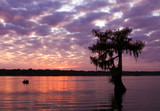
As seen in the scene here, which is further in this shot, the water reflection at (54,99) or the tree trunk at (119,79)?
the tree trunk at (119,79)

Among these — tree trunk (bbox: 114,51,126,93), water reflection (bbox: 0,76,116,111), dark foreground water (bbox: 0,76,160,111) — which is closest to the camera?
dark foreground water (bbox: 0,76,160,111)

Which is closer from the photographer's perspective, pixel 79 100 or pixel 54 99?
pixel 79 100

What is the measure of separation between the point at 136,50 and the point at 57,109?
22.1m

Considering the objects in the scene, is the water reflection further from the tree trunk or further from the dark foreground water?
the tree trunk

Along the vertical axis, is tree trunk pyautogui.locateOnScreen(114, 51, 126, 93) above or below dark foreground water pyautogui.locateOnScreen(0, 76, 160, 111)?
above

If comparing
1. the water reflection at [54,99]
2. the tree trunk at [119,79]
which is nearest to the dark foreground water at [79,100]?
the water reflection at [54,99]

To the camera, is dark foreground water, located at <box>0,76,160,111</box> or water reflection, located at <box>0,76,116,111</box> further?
water reflection, located at <box>0,76,116,111</box>

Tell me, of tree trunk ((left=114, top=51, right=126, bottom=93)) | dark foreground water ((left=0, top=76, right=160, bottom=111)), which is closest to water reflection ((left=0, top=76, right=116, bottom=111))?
dark foreground water ((left=0, top=76, right=160, bottom=111))

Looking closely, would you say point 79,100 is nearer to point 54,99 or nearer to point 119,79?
point 54,99

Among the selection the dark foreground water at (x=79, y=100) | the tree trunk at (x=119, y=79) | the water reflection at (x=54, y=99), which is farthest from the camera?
the tree trunk at (x=119, y=79)

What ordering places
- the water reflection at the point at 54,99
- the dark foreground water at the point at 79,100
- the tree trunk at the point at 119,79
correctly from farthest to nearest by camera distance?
the tree trunk at the point at 119,79 < the water reflection at the point at 54,99 < the dark foreground water at the point at 79,100

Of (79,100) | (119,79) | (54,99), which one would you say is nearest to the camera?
(79,100)

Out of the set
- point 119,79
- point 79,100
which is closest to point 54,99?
point 79,100

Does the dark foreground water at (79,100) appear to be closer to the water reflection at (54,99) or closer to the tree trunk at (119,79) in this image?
the water reflection at (54,99)
